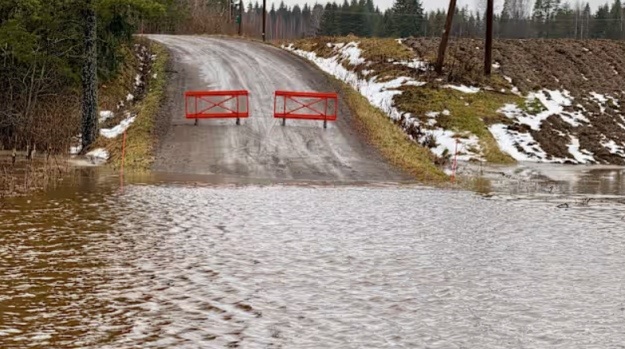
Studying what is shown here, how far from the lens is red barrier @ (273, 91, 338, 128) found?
3212cm

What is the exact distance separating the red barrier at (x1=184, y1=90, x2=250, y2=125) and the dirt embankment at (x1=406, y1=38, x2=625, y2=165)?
13.2 meters

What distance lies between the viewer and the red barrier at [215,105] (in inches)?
1241

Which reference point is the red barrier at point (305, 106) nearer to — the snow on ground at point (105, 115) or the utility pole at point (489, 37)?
the snow on ground at point (105, 115)

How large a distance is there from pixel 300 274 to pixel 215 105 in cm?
2149

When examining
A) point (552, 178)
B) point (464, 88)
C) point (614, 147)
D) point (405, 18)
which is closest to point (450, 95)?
point (464, 88)

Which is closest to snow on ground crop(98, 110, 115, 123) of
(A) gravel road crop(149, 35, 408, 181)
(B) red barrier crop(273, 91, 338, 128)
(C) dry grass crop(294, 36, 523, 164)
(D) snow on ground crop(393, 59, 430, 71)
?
(A) gravel road crop(149, 35, 408, 181)

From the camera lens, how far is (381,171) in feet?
86.1

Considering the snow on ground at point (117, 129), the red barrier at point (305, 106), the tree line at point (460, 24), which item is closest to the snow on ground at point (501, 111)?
the red barrier at point (305, 106)

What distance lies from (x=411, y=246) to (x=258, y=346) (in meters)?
6.42

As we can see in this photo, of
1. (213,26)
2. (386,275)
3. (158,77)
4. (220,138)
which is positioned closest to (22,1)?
(220,138)

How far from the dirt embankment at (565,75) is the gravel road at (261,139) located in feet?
31.0

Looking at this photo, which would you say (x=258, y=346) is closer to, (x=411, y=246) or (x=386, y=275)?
(x=386, y=275)

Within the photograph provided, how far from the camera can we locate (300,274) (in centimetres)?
1122

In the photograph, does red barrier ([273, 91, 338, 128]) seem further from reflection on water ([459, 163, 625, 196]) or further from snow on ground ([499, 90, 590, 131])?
snow on ground ([499, 90, 590, 131])
